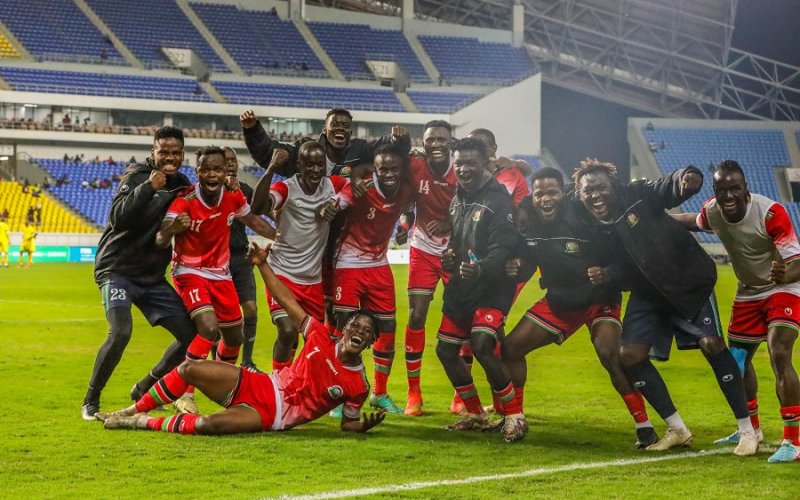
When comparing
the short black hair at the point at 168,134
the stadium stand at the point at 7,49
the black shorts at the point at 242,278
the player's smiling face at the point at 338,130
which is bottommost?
the black shorts at the point at 242,278

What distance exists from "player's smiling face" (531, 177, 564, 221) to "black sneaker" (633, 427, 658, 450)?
6.06 ft

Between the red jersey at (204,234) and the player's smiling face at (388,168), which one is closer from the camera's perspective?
the red jersey at (204,234)

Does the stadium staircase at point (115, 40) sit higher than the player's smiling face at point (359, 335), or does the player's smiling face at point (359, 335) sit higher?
the stadium staircase at point (115, 40)

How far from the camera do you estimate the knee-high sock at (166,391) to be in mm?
7535

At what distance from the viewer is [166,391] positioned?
24.9ft

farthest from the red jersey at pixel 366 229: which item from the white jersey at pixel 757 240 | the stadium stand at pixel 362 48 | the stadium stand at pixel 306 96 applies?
the stadium stand at pixel 362 48

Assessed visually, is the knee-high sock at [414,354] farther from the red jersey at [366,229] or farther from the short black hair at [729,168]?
the short black hair at [729,168]

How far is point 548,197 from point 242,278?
12.8 ft

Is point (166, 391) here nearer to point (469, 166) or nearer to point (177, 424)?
point (177, 424)

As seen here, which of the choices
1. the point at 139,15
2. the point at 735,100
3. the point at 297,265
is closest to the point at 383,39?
the point at 139,15

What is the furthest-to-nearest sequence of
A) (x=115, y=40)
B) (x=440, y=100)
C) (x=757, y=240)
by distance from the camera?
(x=440, y=100) → (x=115, y=40) → (x=757, y=240)

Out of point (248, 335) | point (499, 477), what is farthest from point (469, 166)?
point (248, 335)

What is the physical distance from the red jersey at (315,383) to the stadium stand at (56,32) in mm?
50040

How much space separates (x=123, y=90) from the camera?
53.5 metres
